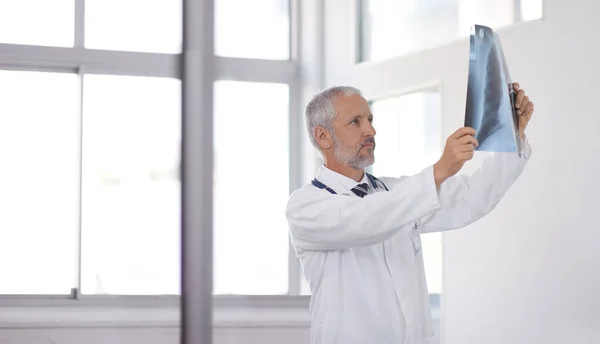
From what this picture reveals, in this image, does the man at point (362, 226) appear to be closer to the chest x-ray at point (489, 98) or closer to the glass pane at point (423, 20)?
the chest x-ray at point (489, 98)

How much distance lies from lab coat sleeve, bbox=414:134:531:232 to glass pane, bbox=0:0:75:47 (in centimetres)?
173

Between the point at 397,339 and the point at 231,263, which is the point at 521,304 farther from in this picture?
the point at 231,263

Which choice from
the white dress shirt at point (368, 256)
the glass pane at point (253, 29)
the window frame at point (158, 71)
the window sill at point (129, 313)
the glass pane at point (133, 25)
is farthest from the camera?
the glass pane at point (253, 29)

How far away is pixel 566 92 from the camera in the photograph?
2246mm

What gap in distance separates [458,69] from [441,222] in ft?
2.85

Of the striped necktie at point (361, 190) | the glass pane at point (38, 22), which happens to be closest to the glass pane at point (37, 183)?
the glass pane at point (38, 22)

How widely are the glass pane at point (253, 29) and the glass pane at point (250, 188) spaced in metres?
0.13

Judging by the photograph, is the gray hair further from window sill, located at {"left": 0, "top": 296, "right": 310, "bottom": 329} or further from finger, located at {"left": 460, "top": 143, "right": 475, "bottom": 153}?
window sill, located at {"left": 0, "top": 296, "right": 310, "bottom": 329}

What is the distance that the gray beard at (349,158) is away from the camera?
1814 mm

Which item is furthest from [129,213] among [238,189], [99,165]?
[238,189]

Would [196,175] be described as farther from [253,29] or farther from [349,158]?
[253,29]

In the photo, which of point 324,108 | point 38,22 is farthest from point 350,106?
point 38,22

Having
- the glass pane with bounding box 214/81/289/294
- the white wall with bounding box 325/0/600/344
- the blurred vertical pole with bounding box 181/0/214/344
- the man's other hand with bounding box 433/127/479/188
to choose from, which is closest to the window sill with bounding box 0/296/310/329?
the glass pane with bounding box 214/81/289/294

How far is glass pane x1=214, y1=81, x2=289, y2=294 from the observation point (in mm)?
3094
